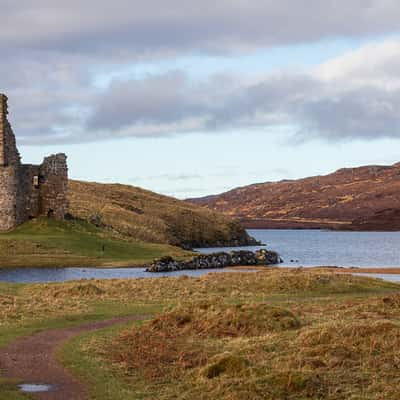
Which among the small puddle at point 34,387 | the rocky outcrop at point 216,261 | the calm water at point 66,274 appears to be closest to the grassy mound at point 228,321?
the small puddle at point 34,387

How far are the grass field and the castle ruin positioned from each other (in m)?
36.4

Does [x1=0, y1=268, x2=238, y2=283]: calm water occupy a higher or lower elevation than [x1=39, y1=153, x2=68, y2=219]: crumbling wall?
lower

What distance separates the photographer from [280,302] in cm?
3616

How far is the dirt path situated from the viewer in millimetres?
17844

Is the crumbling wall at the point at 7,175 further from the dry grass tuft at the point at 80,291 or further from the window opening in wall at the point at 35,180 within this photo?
the dry grass tuft at the point at 80,291

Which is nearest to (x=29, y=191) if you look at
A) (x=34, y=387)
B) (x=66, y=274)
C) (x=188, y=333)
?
(x=66, y=274)

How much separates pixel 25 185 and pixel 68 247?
10.6 meters

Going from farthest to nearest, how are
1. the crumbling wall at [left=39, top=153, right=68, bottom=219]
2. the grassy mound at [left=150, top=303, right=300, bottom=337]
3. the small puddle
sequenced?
the crumbling wall at [left=39, top=153, right=68, bottom=219]
the grassy mound at [left=150, top=303, right=300, bottom=337]
the small puddle

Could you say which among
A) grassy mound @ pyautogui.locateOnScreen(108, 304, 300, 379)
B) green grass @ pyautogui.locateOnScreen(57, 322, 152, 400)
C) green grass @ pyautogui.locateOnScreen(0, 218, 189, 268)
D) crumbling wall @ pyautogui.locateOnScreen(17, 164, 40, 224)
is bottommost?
green grass @ pyautogui.locateOnScreen(57, 322, 152, 400)

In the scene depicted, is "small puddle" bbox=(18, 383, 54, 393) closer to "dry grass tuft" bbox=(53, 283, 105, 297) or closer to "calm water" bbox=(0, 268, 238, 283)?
→ "dry grass tuft" bbox=(53, 283, 105, 297)

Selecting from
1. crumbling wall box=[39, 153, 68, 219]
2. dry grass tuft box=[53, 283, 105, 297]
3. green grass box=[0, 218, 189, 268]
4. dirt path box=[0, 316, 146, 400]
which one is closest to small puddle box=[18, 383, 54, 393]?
dirt path box=[0, 316, 146, 400]

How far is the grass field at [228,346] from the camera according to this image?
18031mm

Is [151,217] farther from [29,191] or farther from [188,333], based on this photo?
[188,333]

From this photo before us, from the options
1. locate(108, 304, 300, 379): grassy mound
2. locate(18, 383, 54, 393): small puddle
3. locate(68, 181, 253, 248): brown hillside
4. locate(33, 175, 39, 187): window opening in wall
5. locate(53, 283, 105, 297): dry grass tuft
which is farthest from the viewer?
locate(68, 181, 253, 248): brown hillside
